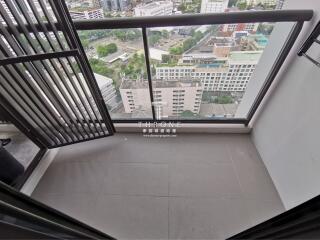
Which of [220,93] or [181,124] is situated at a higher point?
[220,93]

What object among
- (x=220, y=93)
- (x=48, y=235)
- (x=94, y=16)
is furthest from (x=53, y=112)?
(x=220, y=93)

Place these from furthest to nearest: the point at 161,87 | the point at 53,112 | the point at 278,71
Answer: the point at 161,87, the point at 53,112, the point at 278,71

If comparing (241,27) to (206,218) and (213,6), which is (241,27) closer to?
(213,6)

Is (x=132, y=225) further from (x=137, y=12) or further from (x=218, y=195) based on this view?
(x=137, y=12)

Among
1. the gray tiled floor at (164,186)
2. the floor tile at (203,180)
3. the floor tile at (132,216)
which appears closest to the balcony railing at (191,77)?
the gray tiled floor at (164,186)

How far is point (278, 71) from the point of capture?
141 centimetres

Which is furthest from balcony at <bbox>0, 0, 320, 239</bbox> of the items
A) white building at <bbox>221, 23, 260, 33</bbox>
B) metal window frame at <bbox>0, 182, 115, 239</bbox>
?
metal window frame at <bbox>0, 182, 115, 239</bbox>

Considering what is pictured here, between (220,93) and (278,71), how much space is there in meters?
0.50

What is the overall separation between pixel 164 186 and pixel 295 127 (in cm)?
110

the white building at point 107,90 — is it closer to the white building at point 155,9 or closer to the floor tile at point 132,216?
the white building at point 155,9

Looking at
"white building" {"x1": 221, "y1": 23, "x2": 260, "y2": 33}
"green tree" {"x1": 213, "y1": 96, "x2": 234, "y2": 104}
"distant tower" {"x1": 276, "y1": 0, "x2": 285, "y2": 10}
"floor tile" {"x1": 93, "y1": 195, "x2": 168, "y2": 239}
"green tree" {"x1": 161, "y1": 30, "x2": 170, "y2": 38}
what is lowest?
"floor tile" {"x1": 93, "y1": 195, "x2": 168, "y2": 239}

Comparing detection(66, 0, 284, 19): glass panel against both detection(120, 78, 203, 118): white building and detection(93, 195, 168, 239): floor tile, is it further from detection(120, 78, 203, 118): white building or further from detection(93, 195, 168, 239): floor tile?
detection(93, 195, 168, 239): floor tile

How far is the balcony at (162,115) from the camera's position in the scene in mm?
1171

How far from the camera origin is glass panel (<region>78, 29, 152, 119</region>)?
1.36 metres
